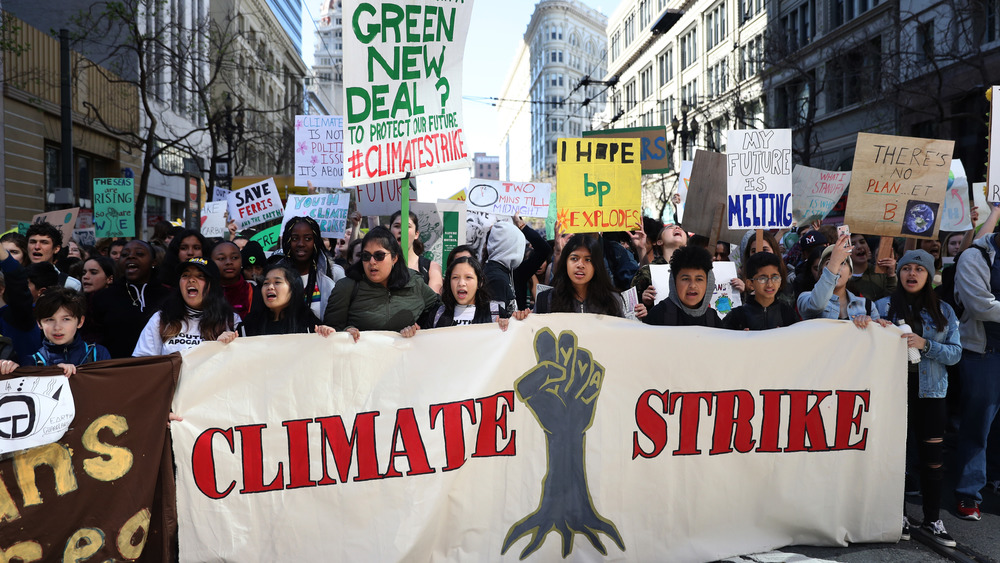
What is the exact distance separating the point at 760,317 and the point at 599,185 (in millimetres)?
2287

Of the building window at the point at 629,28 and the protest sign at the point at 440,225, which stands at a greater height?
the building window at the point at 629,28

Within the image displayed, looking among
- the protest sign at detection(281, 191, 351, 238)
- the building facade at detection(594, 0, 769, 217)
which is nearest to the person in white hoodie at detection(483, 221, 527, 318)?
the protest sign at detection(281, 191, 351, 238)

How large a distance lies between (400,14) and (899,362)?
3.70 metres

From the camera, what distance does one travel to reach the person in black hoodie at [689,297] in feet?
15.1

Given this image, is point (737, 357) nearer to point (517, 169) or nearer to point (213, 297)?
point (213, 297)

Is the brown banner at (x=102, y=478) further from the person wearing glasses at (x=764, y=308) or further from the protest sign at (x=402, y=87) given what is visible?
the person wearing glasses at (x=764, y=308)

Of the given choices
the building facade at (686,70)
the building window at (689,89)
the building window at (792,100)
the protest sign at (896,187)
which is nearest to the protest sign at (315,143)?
the protest sign at (896,187)

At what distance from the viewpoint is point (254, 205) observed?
982 centimetres

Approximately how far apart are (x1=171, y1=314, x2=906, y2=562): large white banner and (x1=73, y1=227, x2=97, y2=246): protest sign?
996 centimetres

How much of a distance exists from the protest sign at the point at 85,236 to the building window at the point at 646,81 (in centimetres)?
5389

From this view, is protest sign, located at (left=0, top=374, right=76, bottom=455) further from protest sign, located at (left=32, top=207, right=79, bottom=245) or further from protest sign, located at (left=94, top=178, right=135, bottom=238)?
protest sign, located at (left=94, top=178, right=135, bottom=238)

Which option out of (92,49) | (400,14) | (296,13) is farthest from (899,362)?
(296,13)

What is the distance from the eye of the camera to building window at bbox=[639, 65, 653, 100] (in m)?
62.1

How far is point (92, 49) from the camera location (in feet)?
88.7
